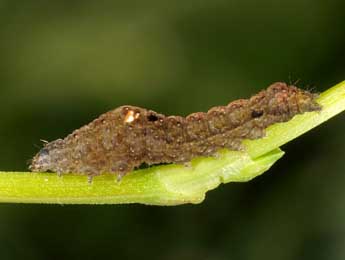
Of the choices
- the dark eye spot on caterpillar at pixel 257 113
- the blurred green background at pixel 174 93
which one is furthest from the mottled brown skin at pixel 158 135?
the blurred green background at pixel 174 93

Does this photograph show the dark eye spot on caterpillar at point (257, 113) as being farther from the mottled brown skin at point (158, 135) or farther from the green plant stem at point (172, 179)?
the green plant stem at point (172, 179)

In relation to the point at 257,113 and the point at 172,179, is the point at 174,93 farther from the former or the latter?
the point at 172,179

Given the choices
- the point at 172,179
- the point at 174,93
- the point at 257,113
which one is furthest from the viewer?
the point at 174,93

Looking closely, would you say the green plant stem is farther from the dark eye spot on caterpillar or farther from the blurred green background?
the blurred green background

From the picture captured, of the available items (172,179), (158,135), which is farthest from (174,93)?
(172,179)

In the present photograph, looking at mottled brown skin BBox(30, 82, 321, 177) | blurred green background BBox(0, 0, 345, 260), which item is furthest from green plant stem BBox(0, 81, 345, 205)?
blurred green background BBox(0, 0, 345, 260)

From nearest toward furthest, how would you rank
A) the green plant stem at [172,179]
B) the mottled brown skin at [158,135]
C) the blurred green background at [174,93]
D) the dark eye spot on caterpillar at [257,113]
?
1. the green plant stem at [172,179]
2. the mottled brown skin at [158,135]
3. the dark eye spot on caterpillar at [257,113]
4. the blurred green background at [174,93]
